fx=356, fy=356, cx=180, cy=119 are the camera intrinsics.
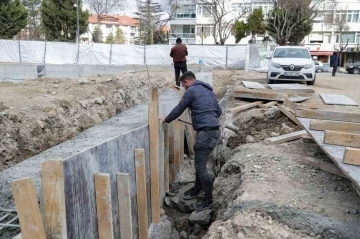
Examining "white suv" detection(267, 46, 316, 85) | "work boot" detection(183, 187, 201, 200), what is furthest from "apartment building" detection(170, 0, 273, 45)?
"work boot" detection(183, 187, 201, 200)

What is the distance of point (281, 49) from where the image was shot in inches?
596

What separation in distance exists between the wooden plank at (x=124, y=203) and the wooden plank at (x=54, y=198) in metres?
1.17

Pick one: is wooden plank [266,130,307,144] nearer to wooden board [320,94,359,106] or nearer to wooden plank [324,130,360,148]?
wooden plank [324,130,360,148]

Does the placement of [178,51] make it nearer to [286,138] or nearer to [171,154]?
[171,154]

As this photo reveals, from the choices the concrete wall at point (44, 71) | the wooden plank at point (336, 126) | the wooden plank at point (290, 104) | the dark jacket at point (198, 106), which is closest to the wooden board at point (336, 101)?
the wooden plank at point (290, 104)

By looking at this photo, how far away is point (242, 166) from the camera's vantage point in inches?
210

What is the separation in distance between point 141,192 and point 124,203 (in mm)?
651

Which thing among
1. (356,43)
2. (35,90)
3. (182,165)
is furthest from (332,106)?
(356,43)

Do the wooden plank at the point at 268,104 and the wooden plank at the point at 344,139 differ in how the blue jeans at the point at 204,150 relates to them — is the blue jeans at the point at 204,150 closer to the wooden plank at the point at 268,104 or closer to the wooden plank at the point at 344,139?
the wooden plank at the point at 344,139

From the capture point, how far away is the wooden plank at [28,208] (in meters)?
3.06

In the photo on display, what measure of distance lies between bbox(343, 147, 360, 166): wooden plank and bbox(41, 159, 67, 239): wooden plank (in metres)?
3.03

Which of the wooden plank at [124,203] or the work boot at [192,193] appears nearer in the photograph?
the wooden plank at [124,203]

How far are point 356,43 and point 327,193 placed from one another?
55636 mm

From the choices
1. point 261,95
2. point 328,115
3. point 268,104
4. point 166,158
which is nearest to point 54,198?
point 166,158
